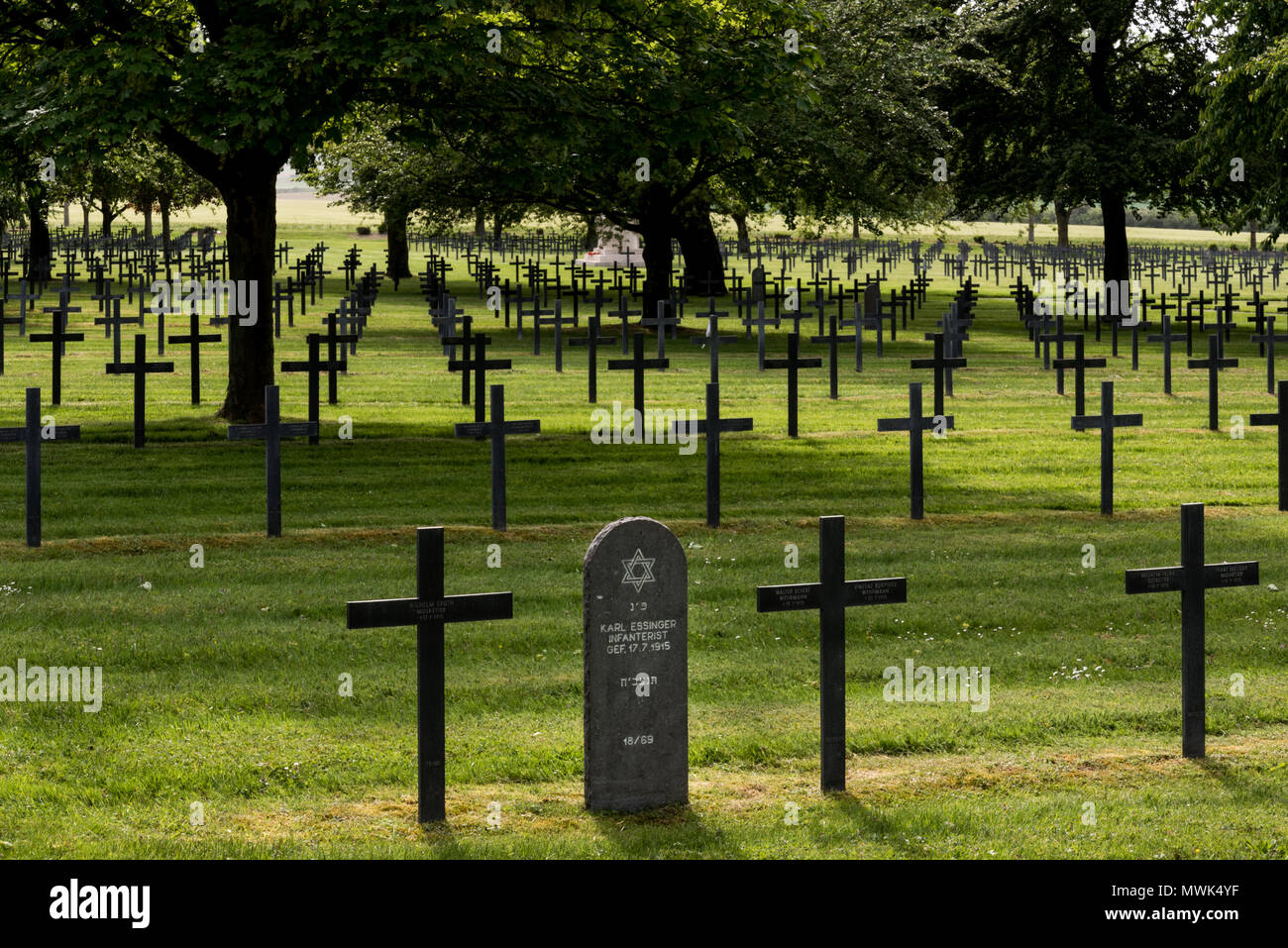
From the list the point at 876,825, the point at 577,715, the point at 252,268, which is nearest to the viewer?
the point at 876,825

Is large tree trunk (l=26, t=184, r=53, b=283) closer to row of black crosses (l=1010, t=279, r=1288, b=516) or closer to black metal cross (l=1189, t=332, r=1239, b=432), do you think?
row of black crosses (l=1010, t=279, r=1288, b=516)

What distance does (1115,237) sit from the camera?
50.1 metres

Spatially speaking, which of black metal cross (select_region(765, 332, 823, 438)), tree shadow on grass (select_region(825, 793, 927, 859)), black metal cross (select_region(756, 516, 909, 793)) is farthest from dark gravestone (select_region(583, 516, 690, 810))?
black metal cross (select_region(765, 332, 823, 438))

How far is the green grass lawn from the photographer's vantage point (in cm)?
708

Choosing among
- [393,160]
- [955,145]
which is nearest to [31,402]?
[393,160]

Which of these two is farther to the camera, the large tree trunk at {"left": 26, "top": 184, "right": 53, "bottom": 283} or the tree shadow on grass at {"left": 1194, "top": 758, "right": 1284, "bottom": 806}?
the large tree trunk at {"left": 26, "top": 184, "right": 53, "bottom": 283}

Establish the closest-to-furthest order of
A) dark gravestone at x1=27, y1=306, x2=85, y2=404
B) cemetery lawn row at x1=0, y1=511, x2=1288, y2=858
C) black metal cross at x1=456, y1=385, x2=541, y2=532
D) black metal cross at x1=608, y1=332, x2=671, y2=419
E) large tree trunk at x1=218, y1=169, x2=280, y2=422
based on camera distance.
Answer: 1. cemetery lawn row at x1=0, y1=511, x2=1288, y2=858
2. black metal cross at x1=456, y1=385, x2=541, y2=532
3. black metal cross at x1=608, y1=332, x2=671, y2=419
4. large tree trunk at x1=218, y1=169, x2=280, y2=422
5. dark gravestone at x1=27, y1=306, x2=85, y2=404

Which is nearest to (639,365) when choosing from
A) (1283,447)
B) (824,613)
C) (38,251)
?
(1283,447)

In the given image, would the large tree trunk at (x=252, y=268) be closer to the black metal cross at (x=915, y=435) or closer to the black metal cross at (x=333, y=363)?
the black metal cross at (x=333, y=363)

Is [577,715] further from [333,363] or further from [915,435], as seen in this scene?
[333,363]

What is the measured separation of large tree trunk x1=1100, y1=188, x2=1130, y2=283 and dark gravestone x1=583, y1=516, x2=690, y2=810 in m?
43.5

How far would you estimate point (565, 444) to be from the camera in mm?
20000

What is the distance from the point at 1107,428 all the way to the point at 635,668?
10056 mm

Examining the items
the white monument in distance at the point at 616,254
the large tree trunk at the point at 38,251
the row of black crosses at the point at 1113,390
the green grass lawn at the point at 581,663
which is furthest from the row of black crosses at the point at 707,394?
the white monument in distance at the point at 616,254
